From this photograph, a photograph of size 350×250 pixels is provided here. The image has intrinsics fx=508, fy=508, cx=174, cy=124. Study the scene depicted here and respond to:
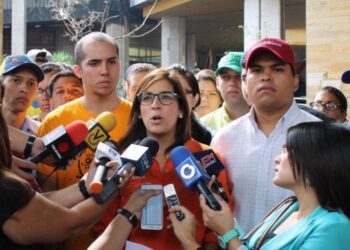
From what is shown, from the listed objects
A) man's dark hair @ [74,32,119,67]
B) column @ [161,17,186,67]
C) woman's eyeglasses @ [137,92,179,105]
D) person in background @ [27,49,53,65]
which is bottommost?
woman's eyeglasses @ [137,92,179,105]

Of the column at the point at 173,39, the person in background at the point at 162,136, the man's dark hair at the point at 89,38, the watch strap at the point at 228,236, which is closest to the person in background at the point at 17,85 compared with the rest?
the man's dark hair at the point at 89,38

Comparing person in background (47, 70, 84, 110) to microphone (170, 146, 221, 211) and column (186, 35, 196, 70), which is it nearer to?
microphone (170, 146, 221, 211)

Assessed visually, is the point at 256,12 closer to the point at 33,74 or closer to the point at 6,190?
the point at 33,74

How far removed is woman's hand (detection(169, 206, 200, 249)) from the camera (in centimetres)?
227

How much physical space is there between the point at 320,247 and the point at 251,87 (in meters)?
1.19

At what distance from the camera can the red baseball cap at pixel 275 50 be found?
2854mm

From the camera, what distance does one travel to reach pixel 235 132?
304 centimetres

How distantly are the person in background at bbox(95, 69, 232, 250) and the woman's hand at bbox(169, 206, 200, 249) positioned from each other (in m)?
0.23

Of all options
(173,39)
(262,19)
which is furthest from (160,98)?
(173,39)

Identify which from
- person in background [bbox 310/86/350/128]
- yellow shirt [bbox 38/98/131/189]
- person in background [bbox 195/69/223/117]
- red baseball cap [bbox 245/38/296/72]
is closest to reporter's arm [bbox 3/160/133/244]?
yellow shirt [bbox 38/98/131/189]

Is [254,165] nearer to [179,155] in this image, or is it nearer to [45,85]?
[179,155]

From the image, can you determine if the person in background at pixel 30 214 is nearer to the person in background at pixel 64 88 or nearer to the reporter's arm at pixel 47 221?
the reporter's arm at pixel 47 221

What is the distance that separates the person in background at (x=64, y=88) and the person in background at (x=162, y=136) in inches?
61.2

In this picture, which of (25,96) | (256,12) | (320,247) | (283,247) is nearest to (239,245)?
(283,247)
